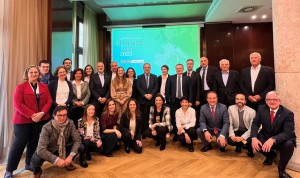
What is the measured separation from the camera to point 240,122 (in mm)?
3318

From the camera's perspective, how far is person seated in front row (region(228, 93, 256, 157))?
3109mm

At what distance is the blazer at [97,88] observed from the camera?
145 inches

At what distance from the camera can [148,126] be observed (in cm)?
374

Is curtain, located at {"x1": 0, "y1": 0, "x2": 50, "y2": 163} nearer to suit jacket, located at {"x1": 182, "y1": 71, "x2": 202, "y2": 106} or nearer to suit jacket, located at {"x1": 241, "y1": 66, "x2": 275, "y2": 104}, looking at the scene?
suit jacket, located at {"x1": 182, "y1": 71, "x2": 202, "y2": 106}

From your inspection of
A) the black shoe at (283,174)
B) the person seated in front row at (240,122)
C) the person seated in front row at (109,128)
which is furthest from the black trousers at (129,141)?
the black shoe at (283,174)

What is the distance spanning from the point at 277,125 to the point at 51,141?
110 inches

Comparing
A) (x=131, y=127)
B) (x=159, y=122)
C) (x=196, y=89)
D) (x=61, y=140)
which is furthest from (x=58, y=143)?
(x=196, y=89)

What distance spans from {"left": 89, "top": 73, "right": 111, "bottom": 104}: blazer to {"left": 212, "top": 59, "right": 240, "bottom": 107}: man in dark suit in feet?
6.32

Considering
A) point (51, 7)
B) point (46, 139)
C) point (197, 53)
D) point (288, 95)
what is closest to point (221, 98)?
point (288, 95)

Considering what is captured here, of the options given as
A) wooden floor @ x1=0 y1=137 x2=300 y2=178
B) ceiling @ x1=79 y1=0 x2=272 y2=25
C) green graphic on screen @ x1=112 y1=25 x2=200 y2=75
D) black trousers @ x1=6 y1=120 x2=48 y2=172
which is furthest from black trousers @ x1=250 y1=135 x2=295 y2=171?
green graphic on screen @ x1=112 y1=25 x2=200 y2=75

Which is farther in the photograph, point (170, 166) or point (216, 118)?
point (216, 118)

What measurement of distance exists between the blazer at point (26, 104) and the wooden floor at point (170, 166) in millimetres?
732

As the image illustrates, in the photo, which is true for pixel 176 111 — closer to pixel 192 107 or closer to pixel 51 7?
pixel 192 107

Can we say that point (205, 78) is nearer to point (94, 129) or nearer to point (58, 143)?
point (94, 129)
